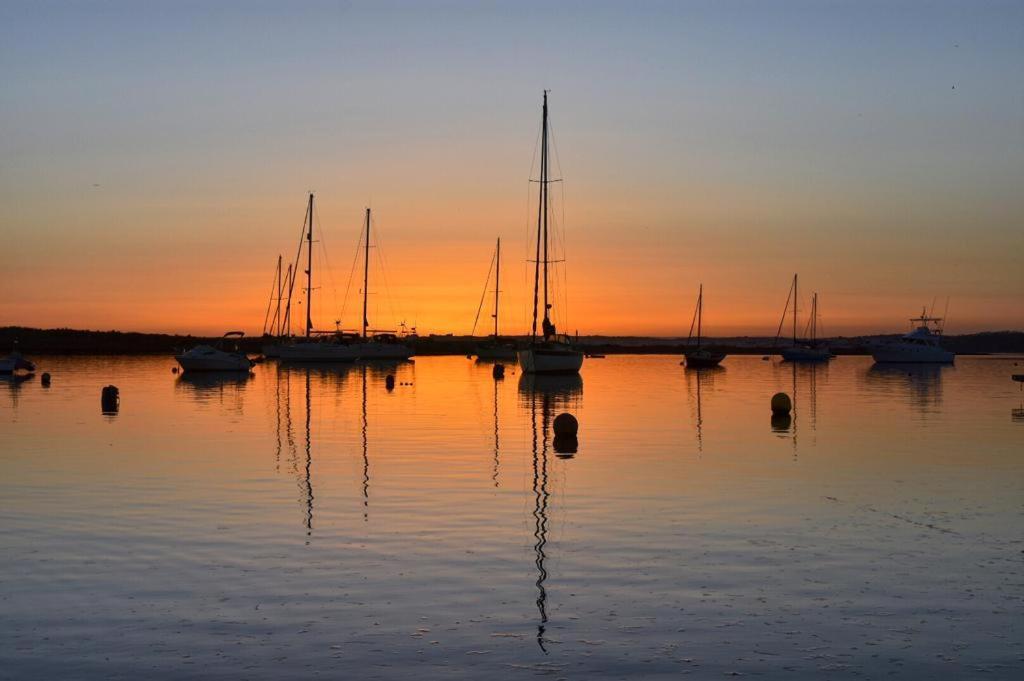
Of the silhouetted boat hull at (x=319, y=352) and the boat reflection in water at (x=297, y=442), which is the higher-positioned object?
the silhouetted boat hull at (x=319, y=352)

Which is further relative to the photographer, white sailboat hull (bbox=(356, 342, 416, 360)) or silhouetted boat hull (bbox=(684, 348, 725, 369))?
white sailboat hull (bbox=(356, 342, 416, 360))

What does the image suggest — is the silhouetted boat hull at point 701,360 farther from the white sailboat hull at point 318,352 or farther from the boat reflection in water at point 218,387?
the boat reflection in water at point 218,387

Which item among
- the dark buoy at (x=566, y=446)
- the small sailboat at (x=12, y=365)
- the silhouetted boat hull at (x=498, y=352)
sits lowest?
the dark buoy at (x=566, y=446)

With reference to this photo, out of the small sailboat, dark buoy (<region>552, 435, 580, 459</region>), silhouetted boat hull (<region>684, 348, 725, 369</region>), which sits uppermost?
silhouetted boat hull (<region>684, 348, 725, 369</region>)

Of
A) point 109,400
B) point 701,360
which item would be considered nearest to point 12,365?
point 109,400

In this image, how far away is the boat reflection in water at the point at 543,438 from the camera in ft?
52.0

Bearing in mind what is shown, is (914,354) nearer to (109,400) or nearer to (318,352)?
(318,352)

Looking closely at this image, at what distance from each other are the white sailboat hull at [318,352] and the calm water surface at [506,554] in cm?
7465

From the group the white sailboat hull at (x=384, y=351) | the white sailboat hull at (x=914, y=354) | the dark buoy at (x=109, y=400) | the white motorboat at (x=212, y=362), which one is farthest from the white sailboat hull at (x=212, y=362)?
the white sailboat hull at (x=914, y=354)

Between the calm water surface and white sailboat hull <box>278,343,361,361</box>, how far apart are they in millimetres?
74654

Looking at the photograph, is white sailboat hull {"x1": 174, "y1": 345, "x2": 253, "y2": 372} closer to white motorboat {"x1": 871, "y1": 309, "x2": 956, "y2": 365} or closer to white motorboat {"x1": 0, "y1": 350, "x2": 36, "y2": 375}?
white motorboat {"x1": 0, "y1": 350, "x2": 36, "y2": 375}

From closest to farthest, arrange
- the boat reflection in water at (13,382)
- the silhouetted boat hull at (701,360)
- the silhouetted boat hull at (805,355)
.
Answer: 1. the boat reflection in water at (13,382)
2. the silhouetted boat hull at (701,360)
3. the silhouetted boat hull at (805,355)

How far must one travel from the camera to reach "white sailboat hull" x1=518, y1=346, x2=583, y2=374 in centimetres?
8156

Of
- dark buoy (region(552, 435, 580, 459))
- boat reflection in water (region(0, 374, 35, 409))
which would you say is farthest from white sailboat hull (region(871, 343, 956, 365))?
dark buoy (region(552, 435, 580, 459))
